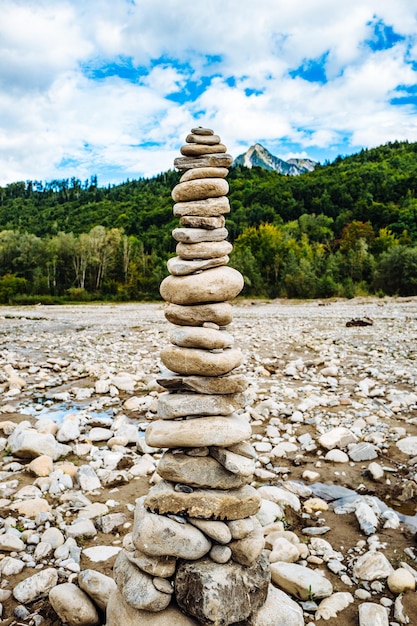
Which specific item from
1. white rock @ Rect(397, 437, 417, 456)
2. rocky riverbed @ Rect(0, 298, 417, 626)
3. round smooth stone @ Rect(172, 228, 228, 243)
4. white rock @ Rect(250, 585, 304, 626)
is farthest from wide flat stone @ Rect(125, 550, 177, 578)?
white rock @ Rect(397, 437, 417, 456)

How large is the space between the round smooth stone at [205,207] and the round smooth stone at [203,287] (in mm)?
578

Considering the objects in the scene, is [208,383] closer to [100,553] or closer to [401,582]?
[100,553]

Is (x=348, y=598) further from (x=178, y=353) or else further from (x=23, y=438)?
(x=23, y=438)

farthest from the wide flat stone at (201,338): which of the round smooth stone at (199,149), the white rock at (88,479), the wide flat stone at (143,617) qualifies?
the white rock at (88,479)

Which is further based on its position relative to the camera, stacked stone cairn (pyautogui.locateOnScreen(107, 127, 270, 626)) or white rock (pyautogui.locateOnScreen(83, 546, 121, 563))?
white rock (pyautogui.locateOnScreen(83, 546, 121, 563))

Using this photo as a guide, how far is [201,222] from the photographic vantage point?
15.5ft

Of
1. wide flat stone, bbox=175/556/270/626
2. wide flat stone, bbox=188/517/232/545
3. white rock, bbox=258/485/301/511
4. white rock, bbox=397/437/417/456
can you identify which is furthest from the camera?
white rock, bbox=397/437/417/456

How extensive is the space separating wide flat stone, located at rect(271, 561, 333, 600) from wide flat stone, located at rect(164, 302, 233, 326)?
2.58 metres

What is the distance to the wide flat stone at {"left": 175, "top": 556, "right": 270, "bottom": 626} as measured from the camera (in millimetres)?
3775

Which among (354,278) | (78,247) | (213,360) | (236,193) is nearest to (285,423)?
(213,360)

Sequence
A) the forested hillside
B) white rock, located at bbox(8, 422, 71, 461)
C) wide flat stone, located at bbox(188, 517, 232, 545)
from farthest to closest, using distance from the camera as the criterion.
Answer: the forested hillside → white rock, located at bbox(8, 422, 71, 461) → wide flat stone, located at bbox(188, 517, 232, 545)

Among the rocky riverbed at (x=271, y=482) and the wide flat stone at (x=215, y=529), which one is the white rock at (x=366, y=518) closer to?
the rocky riverbed at (x=271, y=482)

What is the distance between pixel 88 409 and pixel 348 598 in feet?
24.4

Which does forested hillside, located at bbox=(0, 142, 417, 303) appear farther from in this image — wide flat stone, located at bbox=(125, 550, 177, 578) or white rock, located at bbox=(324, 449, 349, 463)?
wide flat stone, located at bbox=(125, 550, 177, 578)
